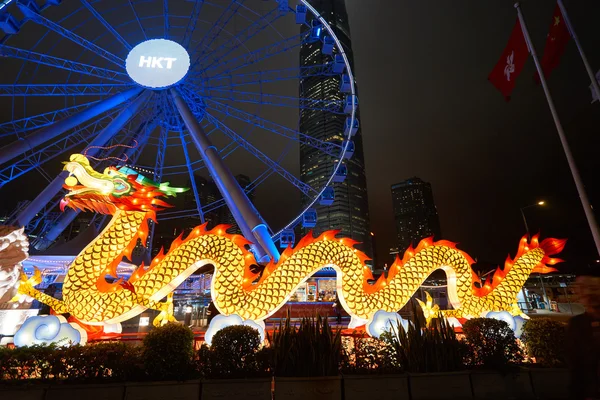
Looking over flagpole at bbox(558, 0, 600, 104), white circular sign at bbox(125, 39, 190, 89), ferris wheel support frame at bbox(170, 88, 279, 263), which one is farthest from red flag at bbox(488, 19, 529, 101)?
white circular sign at bbox(125, 39, 190, 89)

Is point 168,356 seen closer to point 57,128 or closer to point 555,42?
point 555,42

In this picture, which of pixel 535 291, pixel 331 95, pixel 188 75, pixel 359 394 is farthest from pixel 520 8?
pixel 535 291

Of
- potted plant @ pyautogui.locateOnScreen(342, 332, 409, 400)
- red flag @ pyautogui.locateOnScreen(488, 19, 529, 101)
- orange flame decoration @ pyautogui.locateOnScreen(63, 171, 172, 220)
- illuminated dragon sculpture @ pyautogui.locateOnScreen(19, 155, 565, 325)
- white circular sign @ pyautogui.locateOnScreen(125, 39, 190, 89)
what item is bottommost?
potted plant @ pyautogui.locateOnScreen(342, 332, 409, 400)

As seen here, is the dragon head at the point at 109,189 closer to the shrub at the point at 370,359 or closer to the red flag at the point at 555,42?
the shrub at the point at 370,359

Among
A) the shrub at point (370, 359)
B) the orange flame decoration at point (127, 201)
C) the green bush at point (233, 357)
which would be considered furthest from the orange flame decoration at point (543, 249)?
the orange flame decoration at point (127, 201)

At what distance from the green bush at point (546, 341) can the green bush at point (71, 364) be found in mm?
5624

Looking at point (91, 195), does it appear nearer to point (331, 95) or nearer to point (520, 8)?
point (520, 8)

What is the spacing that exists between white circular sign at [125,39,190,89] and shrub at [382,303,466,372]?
12.3 metres

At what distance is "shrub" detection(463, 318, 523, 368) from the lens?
15.8 ft

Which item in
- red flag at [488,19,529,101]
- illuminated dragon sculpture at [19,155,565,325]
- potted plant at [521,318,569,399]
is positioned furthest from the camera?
red flag at [488,19,529,101]

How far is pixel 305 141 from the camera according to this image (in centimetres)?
1462

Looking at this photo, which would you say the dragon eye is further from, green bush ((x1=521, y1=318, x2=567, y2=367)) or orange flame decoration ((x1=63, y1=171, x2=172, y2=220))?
green bush ((x1=521, y1=318, x2=567, y2=367))

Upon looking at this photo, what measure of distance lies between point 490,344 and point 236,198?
815cm

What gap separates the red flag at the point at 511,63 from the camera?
28.0 ft
